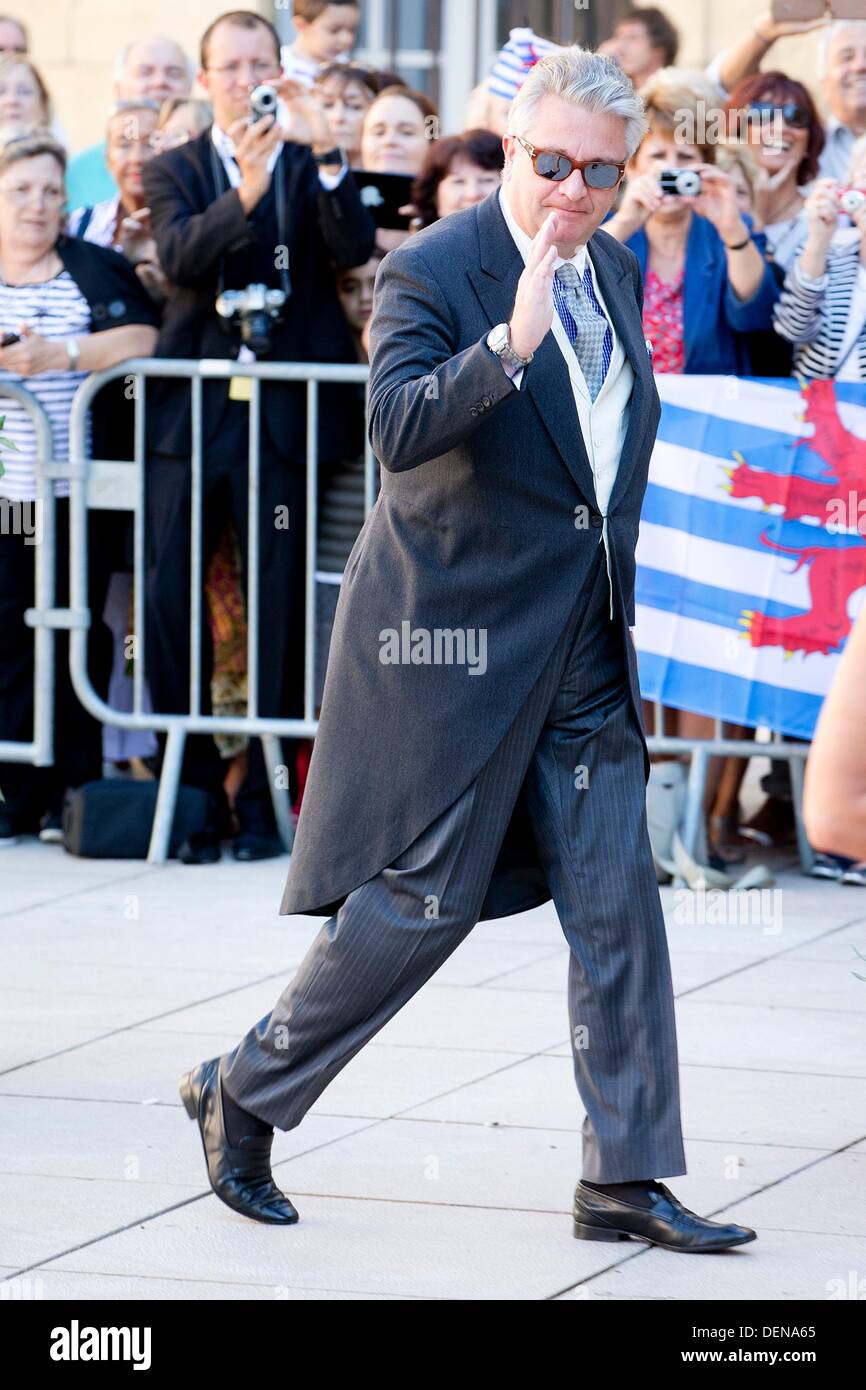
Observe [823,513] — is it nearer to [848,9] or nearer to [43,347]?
[43,347]

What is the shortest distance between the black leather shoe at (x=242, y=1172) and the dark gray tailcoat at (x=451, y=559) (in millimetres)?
456

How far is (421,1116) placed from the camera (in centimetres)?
505

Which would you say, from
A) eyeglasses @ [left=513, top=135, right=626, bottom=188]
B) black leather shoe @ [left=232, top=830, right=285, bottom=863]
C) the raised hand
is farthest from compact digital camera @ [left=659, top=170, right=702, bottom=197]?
the raised hand

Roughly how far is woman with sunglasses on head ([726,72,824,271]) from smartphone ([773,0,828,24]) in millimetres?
1277

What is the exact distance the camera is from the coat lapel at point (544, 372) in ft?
13.5

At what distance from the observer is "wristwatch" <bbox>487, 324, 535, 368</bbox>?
12.7ft

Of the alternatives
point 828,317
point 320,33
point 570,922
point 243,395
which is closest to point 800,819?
point 828,317

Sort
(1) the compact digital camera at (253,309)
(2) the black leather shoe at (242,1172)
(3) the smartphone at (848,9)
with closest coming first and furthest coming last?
(2) the black leather shoe at (242,1172) → (1) the compact digital camera at (253,309) → (3) the smartphone at (848,9)

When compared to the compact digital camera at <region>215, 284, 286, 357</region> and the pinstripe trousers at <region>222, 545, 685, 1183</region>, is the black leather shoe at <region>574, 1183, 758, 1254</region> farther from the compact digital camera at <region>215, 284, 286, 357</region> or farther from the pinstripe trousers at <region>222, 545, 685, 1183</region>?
the compact digital camera at <region>215, 284, 286, 357</region>

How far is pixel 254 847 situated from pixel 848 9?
4.28 metres

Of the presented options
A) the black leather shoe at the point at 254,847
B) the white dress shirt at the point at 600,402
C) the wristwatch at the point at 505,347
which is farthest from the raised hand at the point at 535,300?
the black leather shoe at the point at 254,847

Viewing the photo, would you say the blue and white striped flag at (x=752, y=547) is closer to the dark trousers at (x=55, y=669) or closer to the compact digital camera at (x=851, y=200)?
the compact digital camera at (x=851, y=200)

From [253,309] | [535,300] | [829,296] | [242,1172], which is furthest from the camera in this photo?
[253,309]

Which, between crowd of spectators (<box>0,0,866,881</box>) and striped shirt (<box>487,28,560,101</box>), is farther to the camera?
striped shirt (<box>487,28,560,101</box>)
